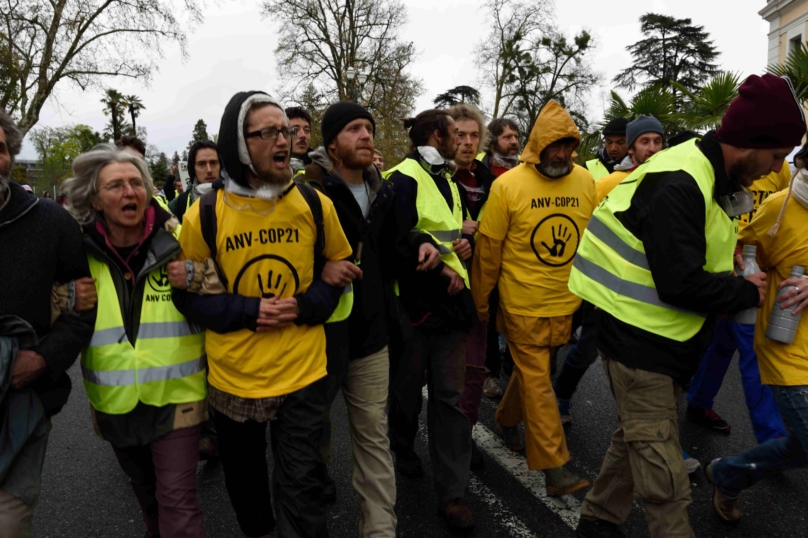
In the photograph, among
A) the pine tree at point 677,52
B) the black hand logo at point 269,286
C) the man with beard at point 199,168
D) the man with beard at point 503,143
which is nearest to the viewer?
the black hand logo at point 269,286

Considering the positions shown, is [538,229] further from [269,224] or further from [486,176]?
[269,224]

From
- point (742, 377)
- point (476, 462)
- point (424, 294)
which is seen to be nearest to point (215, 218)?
point (424, 294)

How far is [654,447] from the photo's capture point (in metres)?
2.18

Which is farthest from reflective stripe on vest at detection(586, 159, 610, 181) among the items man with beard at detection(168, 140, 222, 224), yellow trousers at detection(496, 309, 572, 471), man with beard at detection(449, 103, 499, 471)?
man with beard at detection(168, 140, 222, 224)

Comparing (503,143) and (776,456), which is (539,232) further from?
(503,143)

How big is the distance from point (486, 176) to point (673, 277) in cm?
202

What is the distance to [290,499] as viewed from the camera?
221 cm

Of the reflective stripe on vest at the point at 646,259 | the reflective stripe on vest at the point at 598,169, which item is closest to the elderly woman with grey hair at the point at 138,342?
the reflective stripe on vest at the point at 646,259

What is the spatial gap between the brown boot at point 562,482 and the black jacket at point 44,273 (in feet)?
7.94

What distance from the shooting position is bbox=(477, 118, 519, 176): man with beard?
4.64 m

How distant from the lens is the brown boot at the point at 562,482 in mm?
2971

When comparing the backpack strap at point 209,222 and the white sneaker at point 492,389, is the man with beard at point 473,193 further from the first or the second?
A: the backpack strap at point 209,222

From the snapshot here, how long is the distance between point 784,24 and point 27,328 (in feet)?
119

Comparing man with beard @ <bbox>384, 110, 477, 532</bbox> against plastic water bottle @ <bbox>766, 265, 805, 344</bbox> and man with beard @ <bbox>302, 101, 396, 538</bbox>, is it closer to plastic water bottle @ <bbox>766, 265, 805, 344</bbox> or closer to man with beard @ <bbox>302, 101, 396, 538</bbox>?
man with beard @ <bbox>302, 101, 396, 538</bbox>
